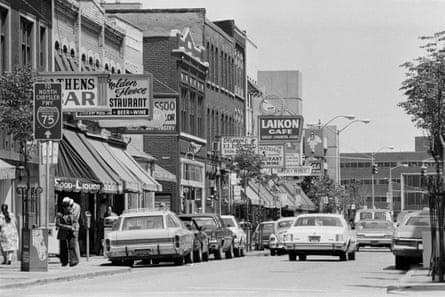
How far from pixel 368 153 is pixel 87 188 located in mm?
146308

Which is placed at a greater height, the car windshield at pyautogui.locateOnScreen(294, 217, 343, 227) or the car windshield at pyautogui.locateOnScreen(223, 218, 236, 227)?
the car windshield at pyautogui.locateOnScreen(294, 217, 343, 227)

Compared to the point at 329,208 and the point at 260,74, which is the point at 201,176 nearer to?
the point at 329,208

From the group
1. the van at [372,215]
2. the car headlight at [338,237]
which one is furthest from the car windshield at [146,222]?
the van at [372,215]

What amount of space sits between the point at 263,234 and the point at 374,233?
5093 mm

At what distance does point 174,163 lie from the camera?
194 ft

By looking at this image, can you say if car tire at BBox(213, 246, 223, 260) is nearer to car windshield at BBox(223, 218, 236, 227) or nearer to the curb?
car windshield at BBox(223, 218, 236, 227)

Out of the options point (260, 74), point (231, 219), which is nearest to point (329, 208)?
point (260, 74)

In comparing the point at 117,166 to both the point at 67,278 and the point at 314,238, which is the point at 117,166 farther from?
the point at 67,278

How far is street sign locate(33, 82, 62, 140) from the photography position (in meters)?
28.5

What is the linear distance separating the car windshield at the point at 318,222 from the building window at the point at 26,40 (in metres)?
10.3

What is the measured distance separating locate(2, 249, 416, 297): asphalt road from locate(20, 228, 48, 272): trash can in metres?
1.58

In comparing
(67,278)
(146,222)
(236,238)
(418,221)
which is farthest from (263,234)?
(67,278)

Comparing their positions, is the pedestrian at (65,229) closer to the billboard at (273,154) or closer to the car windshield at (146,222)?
the car windshield at (146,222)

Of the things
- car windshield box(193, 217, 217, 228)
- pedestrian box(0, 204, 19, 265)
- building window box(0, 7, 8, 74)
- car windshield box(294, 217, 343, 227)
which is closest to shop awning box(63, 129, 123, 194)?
car windshield box(193, 217, 217, 228)
